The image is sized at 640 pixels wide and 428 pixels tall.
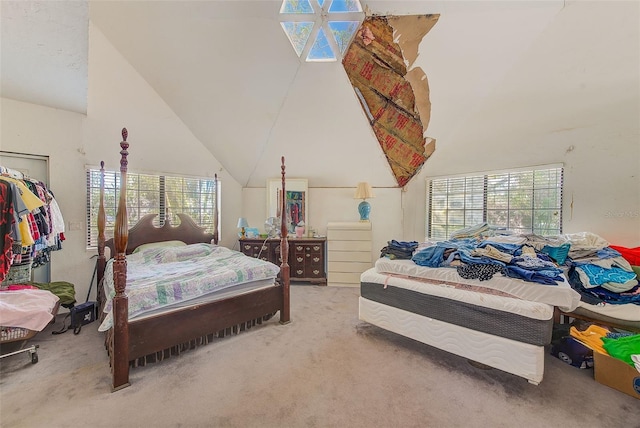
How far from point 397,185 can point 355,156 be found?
96cm

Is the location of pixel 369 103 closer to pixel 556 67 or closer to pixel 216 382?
pixel 556 67

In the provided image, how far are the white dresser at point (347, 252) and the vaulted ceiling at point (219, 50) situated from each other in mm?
1862

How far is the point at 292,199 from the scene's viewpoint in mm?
4793

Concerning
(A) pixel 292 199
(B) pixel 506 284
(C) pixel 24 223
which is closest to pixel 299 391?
(B) pixel 506 284

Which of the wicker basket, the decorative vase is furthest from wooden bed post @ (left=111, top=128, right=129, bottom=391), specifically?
the decorative vase

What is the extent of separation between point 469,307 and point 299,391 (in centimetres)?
142

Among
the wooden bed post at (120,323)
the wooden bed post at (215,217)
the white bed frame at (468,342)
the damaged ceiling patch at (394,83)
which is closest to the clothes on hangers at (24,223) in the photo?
the wooden bed post at (120,323)

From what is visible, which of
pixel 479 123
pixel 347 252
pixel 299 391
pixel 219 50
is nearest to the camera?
pixel 299 391

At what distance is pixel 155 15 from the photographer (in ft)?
8.61

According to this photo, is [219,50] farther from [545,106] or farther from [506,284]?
[545,106]

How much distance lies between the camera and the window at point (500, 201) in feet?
10.8

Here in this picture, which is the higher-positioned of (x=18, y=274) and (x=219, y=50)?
(x=219, y=50)

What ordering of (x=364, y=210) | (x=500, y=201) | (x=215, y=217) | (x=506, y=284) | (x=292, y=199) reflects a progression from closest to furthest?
1. (x=506, y=284)
2. (x=500, y=201)
3. (x=215, y=217)
4. (x=364, y=210)
5. (x=292, y=199)

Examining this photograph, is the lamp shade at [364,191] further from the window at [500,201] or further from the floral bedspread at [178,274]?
the floral bedspread at [178,274]
